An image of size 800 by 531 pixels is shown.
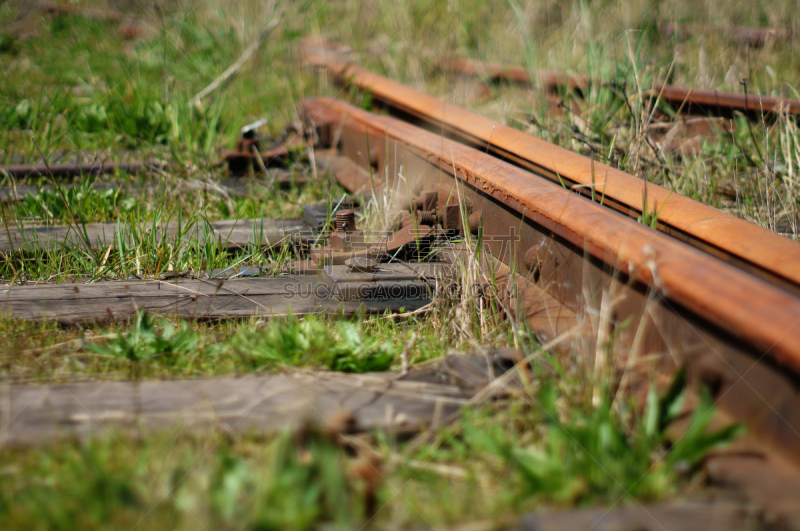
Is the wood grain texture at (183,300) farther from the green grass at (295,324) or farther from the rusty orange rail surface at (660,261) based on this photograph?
the rusty orange rail surface at (660,261)

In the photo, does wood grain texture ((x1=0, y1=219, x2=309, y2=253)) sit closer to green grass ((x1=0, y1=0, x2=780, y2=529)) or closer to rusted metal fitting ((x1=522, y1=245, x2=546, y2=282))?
green grass ((x1=0, y1=0, x2=780, y2=529))

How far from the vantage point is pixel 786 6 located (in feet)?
23.5

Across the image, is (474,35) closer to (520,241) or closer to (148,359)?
(520,241)

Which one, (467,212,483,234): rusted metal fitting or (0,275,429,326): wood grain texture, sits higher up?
(467,212,483,234): rusted metal fitting

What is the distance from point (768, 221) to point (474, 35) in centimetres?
444

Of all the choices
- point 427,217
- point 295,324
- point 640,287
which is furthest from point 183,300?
point 640,287

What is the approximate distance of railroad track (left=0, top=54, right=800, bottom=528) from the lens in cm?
132

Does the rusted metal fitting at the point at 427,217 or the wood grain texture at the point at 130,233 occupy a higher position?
the rusted metal fitting at the point at 427,217

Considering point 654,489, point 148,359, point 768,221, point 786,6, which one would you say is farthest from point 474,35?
point 654,489

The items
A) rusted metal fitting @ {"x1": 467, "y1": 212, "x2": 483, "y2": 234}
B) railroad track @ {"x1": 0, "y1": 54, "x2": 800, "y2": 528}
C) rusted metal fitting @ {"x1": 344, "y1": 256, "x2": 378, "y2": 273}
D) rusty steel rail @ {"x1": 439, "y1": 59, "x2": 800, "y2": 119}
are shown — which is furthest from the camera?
rusty steel rail @ {"x1": 439, "y1": 59, "x2": 800, "y2": 119}

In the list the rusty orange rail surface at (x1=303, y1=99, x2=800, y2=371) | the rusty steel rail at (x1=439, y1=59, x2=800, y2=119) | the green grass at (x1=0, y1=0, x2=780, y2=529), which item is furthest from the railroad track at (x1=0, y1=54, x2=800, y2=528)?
the rusty steel rail at (x1=439, y1=59, x2=800, y2=119)

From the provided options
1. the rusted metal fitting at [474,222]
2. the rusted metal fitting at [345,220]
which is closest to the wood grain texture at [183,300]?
the rusted metal fitting at [345,220]

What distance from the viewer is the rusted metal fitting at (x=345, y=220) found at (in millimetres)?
2617

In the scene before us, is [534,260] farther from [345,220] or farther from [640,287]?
[345,220]
